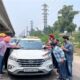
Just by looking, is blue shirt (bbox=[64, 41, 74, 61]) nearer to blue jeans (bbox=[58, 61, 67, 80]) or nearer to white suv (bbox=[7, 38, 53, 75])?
blue jeans (bbox=[58, 61, 67, 80])

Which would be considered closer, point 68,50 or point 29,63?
point 68,50

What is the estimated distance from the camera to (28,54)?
39.4 feet

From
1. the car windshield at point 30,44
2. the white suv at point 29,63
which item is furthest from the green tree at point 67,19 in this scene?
the white suv at point 29,63

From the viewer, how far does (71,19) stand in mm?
78375

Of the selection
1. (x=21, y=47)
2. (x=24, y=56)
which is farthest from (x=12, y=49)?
(x=24, y=56)

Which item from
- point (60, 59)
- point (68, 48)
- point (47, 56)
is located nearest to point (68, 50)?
point (68, 48)

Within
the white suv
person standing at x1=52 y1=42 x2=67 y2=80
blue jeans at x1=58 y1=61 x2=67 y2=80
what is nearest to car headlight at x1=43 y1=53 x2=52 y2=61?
the white suv

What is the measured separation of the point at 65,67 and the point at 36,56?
1.38 m

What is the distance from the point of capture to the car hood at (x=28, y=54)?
38.6 feet

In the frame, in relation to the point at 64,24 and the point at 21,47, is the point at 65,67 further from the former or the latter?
the point at 64,24

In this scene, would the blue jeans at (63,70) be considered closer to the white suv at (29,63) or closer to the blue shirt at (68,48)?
the blue shirt at (68,48)

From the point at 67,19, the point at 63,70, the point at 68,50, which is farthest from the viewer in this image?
the point at 67,19

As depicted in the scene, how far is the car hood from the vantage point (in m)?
11.8

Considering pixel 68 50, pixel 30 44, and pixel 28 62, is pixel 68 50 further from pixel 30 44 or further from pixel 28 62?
pixel 30 44
